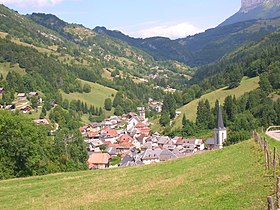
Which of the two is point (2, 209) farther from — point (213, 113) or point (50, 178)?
point (213, 113)

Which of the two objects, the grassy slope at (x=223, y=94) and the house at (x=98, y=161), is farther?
the grassy slope at (x=223, y=94)

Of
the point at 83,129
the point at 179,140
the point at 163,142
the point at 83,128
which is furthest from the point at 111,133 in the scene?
the point at 179,140

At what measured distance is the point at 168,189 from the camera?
24.3 meters

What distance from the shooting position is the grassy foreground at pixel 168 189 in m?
19.0

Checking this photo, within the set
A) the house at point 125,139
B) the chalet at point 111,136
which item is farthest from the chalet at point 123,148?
the chalet at point 111,136

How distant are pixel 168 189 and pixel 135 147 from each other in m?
127

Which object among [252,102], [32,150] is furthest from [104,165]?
[32,150]

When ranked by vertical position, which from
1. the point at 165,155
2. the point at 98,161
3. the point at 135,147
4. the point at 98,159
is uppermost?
the point at 165,155

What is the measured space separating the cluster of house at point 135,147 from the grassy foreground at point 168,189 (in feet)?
208

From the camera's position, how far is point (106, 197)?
84.2ft

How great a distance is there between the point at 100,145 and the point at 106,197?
136 m

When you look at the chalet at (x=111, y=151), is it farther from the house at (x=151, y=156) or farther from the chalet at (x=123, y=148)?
the house at (x=151, y=156)

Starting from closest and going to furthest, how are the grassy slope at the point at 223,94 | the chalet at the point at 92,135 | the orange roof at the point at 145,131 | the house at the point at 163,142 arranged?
the house at the point at 163,142, the grassy slope at the point at 223,94, the orange roof at the point at 145,131, the chalet at the point at 92,135

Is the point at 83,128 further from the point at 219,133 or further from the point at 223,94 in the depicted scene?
the point at 219,133
